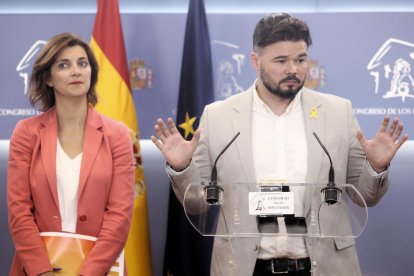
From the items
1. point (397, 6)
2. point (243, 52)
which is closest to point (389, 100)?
point (397, 6)

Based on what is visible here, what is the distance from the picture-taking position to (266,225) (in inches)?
92.1

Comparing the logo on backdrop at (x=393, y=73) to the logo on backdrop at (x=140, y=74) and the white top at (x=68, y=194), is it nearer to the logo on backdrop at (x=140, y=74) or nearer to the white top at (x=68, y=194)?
the logo on backdrop at (x=140, y=74)

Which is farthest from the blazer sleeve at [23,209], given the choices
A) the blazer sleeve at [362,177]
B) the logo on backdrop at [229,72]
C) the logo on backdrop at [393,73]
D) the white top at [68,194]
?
the logo on backdrop at [393,73]

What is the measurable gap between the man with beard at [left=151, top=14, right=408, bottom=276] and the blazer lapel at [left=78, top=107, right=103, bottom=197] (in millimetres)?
518

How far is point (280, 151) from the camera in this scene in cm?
289

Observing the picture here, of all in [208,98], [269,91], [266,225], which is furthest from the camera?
[208,98]

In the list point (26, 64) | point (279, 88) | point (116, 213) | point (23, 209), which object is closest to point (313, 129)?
point (279, 88)

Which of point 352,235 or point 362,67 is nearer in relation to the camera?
point 352,235

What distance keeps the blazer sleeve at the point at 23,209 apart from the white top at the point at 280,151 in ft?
3.37

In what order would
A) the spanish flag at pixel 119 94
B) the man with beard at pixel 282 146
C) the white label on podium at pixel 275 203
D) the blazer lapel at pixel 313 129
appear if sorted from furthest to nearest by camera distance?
the spanish flag at pixel 119 94, the blazer lapel at pixel 313 129, the man with beard at pixel 282 146, the white label on podium at pixel 275 203

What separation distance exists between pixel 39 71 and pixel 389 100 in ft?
8.44

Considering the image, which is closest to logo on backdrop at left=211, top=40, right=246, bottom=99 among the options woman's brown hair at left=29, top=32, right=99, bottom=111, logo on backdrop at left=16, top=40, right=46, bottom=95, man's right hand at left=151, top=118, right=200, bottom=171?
logo on backdrop at left=16, top=40, right=46, bottom=95

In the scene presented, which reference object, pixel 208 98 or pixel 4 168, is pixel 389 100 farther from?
pixel 4 168

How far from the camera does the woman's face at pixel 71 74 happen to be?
3379mm
